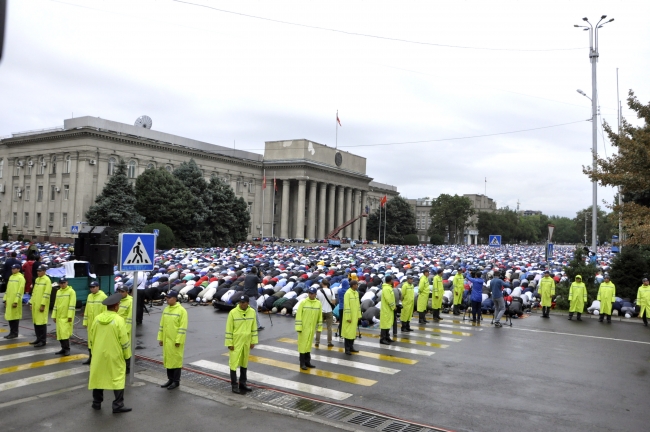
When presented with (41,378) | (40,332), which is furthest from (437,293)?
(41,378)

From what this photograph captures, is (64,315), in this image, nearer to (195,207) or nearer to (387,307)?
(387,307)

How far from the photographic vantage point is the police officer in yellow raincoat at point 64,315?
11328 mm

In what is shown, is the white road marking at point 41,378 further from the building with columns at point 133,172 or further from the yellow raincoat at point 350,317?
the building with columns at point 133,172

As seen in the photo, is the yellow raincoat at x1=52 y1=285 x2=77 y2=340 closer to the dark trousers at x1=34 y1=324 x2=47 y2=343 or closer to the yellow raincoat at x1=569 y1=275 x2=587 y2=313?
the dark trousers at x1=34 y1=324 x2=47 y2=343

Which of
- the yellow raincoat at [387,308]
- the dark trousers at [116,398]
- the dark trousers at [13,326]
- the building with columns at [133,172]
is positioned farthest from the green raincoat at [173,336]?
the building with columns at [133,172]

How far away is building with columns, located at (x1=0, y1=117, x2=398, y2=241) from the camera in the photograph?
5550 cm

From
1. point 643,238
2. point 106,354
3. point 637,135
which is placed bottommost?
point 106,354

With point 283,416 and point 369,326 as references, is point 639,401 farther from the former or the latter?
point 369,326

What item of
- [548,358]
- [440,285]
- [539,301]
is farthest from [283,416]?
[539,301]

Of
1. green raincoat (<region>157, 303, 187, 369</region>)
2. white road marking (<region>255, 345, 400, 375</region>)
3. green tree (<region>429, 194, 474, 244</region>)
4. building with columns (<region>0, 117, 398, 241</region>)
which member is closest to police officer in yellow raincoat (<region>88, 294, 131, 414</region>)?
green raincoat (<region>157, 303, 187, 369</region>)

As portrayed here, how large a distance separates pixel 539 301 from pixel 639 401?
41.9 ft

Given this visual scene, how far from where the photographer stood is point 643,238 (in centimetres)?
1442

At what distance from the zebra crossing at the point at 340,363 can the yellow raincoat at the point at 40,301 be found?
13.1 ft

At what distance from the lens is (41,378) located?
9531mm
